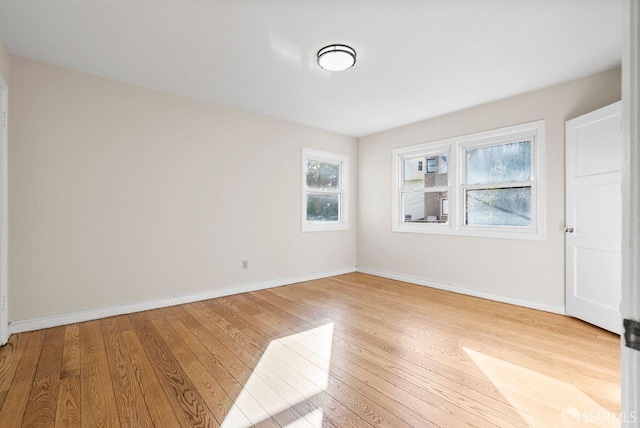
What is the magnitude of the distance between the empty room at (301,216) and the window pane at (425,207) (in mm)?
35

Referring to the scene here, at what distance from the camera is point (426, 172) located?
4.71m

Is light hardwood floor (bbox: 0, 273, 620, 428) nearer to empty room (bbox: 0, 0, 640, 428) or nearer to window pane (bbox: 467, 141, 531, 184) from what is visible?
empty room (bbox: 0, 0, 640, 428)

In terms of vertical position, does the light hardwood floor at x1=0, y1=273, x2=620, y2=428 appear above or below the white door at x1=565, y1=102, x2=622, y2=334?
below

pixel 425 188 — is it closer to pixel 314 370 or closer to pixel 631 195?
pixel 314 370

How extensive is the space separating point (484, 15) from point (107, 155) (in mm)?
3688

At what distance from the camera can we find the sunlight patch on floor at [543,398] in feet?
5.31

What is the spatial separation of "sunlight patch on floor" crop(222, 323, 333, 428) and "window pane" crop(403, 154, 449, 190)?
9.84 feet

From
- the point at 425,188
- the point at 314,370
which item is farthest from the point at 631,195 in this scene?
the point at 425,188

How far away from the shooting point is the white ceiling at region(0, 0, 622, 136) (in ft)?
6.92

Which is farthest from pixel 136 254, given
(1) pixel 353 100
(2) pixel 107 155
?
(1) pixel 353 100

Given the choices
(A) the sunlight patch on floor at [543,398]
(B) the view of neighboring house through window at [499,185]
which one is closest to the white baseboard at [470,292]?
(B) the view of neighboring house through window at [499,185]

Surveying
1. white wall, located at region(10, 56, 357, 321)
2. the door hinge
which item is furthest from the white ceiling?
the door hinge

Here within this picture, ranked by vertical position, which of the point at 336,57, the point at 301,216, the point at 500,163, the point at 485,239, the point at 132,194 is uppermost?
the point at 336,57

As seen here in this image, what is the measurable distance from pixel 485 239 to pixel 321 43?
3.15m
